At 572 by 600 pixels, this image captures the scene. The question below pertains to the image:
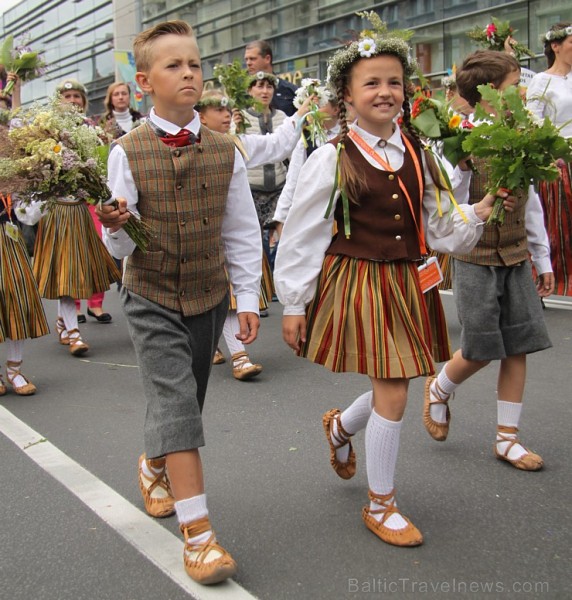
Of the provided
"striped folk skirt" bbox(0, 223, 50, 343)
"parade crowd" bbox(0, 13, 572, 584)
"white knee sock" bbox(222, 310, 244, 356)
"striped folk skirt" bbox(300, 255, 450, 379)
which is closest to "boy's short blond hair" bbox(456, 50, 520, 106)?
"parade crowd" bbox(0, 13, 572, 584)

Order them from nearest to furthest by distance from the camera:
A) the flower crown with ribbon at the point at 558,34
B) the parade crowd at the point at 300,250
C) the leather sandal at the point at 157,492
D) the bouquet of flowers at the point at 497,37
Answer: the parade crowd at the point at 300,250 < the leather sandal at the point at 157,492 < the flower crown with ribbon at the point at 558,34 < the bouquet of flowers at the point at 497,37

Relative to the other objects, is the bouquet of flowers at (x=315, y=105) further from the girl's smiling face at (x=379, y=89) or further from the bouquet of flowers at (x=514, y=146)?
the bouquet of flowers at (x=514, y=146)

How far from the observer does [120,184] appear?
127 inches

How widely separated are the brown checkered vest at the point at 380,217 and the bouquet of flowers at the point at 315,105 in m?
1.84

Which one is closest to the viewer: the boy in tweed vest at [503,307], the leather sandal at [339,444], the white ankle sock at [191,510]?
the white ankle sock at [191,510]

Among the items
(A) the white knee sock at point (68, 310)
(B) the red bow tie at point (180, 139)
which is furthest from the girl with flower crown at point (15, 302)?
(B) the red bow tie at point (180, 139)

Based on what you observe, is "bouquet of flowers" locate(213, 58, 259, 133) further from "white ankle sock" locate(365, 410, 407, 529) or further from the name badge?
"white ankle sock" locate(365, 410, 407, 529)

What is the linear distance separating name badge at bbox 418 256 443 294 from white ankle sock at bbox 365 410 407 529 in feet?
1.87

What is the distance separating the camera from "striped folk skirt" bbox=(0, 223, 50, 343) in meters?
5.95

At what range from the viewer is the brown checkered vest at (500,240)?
414cm

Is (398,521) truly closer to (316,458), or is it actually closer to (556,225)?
(316,458)

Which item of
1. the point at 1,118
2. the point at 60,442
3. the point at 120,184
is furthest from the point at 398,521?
the point at 1,118

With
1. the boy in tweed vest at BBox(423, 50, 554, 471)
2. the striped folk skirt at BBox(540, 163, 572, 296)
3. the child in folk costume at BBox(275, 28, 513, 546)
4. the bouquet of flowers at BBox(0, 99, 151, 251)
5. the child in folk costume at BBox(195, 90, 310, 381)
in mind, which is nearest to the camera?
the bouquet of flowers at BBox(0, 99, 151, 251)

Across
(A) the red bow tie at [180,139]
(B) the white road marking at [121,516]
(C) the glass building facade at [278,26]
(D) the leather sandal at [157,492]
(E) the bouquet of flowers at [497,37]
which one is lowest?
(B) the white road marking at [121,516]
